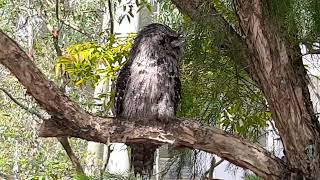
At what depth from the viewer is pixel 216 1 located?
1.03m

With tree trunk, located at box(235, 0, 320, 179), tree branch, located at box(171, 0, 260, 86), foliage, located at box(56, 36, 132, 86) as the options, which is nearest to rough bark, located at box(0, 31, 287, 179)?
tree trunk, located at box(235, 0, 320, 179)

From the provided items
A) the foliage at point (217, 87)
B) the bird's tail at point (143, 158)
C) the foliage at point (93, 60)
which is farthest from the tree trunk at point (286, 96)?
the foliage at point (93, 60)

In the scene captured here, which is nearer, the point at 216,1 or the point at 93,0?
the point at 216,1

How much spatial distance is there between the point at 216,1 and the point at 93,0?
1212 millimetres

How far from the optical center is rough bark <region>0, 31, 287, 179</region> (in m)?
0.87

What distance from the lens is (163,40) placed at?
1.07 meters

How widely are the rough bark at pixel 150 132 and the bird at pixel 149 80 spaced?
2.9 inches

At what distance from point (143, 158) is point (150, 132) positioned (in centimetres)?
12

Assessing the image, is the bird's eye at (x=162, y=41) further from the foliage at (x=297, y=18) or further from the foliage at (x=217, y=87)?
the foliage at (x=297, y=18)

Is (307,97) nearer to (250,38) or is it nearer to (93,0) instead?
(250,38)

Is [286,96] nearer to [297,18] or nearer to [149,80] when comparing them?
[297,18]

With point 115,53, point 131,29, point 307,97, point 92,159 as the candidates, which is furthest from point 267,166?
point 131,29

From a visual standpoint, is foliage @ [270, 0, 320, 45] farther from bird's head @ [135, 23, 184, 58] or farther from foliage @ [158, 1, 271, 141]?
bird's head @ [135, 23, 184, 58]

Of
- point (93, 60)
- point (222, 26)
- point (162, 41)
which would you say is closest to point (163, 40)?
point (162, 41)
